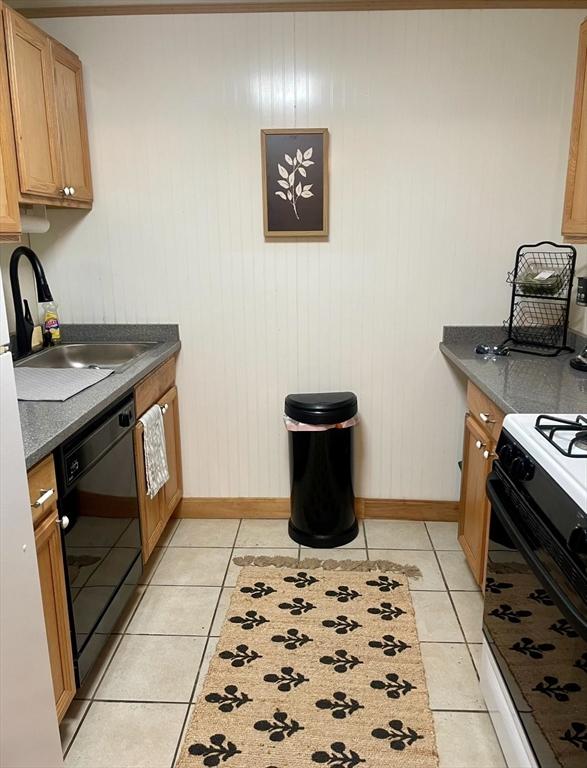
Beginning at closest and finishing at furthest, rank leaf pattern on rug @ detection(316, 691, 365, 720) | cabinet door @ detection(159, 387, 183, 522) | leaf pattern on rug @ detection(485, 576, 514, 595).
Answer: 1. leaf pattern on rug @ detection(485, 576, 514, 595)
2. leaf pattern on rug @ detection(316, 691, 365, 720)
3. cabinet door @ detection(159, 387, 183, 522)

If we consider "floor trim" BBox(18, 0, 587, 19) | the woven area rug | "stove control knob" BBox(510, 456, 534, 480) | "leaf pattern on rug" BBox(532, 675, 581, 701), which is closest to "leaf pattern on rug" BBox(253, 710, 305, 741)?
the woven area rug

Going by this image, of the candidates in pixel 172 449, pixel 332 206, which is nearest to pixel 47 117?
pixel 332 206

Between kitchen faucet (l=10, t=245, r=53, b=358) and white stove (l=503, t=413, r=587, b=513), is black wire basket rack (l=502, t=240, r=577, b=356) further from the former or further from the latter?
kitchen faucet (l=10, t=245, r=53, b=358)

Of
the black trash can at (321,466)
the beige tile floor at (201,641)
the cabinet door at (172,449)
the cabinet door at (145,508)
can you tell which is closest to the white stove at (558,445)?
the beige tile floor at (201,641)

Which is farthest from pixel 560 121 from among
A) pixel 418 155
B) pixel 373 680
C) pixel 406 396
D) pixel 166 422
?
pixel 373 680

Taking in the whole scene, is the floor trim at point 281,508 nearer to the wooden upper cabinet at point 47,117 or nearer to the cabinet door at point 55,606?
the cabinet door at point 55,606

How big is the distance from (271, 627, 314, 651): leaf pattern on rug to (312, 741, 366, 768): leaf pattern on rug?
1.51 feet

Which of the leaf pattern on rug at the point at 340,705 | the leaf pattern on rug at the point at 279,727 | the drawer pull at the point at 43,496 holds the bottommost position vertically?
the leaf pattern on rug at the point at 279,727

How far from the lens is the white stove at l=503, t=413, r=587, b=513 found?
1239 mm

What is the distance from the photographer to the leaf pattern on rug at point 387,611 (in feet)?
7.80

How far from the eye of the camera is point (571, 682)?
1.20 meters

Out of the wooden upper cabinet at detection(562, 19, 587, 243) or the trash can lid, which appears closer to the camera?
the wooden upper cabinet at detection(562, 19, 587, 243)

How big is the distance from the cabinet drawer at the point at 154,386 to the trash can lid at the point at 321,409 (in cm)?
60

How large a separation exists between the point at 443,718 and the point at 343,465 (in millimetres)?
1236
